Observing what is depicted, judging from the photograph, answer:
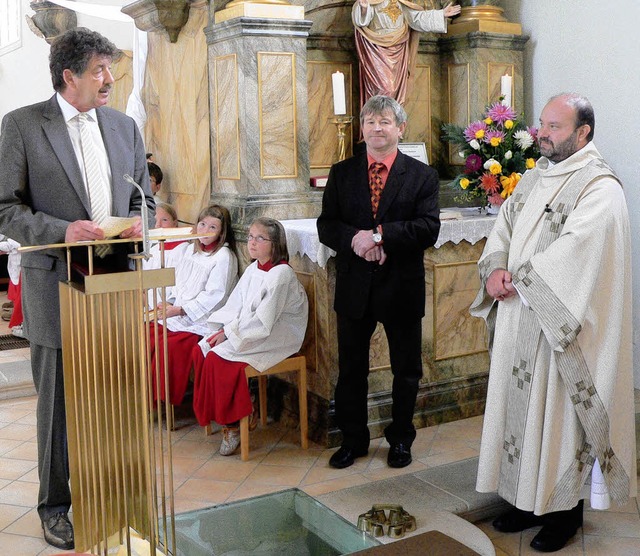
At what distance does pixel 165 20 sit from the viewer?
5.98 metres

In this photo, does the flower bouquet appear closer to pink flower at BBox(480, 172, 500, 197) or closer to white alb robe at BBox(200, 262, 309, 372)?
pink flower at BBox(480, 172, 500, 197)

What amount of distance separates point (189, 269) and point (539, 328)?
2527mm

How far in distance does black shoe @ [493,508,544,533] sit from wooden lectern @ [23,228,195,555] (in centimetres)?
175

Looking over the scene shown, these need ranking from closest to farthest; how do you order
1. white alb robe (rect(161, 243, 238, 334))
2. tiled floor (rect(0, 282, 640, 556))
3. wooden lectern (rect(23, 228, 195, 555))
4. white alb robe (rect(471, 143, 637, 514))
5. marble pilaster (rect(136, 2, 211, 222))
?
wooden lectern (rect(23, 228, 195, 555))
white alb robe (rect(471, 143, 637, 514))
tiled floor (rect(0, 282, 640, 556))
white alb robe (rect(161, 243, 238, 334))
marble pilaster (rect(136, 2, 211, 222))

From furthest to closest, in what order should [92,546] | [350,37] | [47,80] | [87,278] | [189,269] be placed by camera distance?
1. [47,80]
2. [350,37]
3. [189,269]
4. [92,546]
5. [87,278]

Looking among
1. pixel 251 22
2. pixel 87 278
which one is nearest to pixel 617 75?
pixel 251 22

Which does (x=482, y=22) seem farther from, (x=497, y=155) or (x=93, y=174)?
(x=93, y=174)

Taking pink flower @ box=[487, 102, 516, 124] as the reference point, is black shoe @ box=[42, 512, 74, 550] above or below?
below

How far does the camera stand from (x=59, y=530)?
3625 millimetres

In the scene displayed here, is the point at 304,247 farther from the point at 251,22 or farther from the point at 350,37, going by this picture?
the point at 350,37

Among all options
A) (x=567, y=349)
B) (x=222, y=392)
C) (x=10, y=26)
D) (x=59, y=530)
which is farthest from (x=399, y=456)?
(x=10, y=26)

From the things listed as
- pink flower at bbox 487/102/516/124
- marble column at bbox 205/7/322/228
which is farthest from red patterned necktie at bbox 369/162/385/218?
pink flower at bbox 487/102/516/124

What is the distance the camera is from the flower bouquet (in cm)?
540

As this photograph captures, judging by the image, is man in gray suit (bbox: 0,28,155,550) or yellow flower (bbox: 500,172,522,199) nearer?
man in gray suit (bbox: 0,28,155,550)
